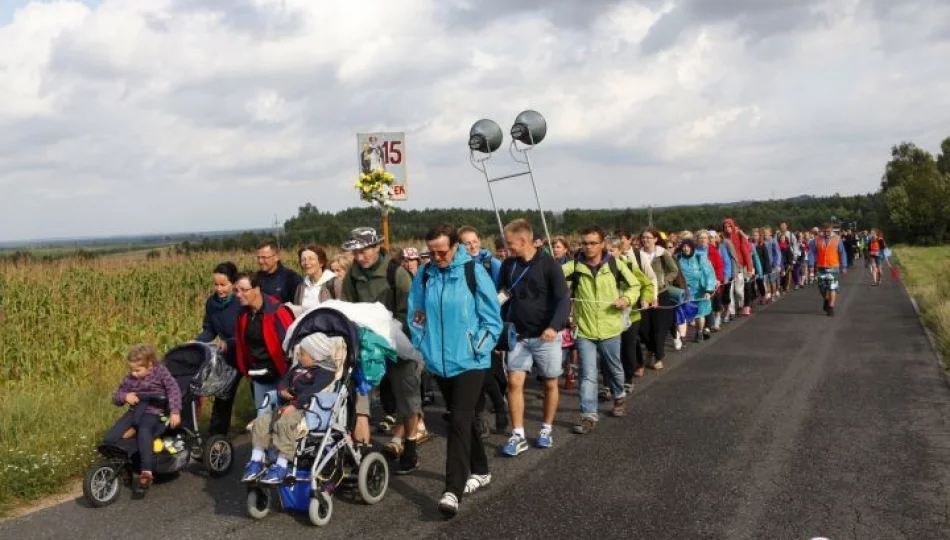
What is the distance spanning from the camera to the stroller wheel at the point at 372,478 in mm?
5844

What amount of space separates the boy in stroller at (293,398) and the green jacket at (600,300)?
293cm

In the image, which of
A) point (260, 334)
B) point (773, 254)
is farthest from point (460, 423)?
point (773, 254)

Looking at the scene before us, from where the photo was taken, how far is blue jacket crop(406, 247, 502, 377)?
5.88m

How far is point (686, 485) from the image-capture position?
614 centimetres

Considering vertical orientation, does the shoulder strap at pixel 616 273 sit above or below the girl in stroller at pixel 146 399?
above

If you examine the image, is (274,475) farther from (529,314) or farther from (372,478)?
(529,314)

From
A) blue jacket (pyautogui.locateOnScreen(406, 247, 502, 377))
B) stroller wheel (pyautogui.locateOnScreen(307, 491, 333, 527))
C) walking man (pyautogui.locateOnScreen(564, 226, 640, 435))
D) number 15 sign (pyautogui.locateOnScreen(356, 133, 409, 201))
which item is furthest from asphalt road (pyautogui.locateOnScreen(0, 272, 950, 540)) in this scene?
number 15 sign (pyautogui.locateOnScreen(356, 133, 409, 201))

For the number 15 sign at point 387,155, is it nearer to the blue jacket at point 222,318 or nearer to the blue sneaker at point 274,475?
the blue jacket at point 222,318

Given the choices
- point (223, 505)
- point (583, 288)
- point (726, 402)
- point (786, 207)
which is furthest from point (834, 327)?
point (786, 207)

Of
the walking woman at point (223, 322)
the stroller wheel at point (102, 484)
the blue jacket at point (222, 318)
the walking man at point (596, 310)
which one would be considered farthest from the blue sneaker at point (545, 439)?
the stroller wheel at point (102, 484)

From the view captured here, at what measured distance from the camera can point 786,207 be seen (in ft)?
342

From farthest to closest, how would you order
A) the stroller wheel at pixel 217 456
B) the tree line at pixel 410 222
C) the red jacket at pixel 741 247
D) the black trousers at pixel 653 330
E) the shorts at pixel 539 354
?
the tree line at pixel 410 222 → the red jacket at pixel 741 247 → the black trousers at pixel 653 330 → the shorts at pixel 539 354 → the stroller wheel at pixel 217 456

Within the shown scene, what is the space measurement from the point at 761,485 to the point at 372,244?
3.80 metres

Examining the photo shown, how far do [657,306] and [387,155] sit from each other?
16.6 ft
